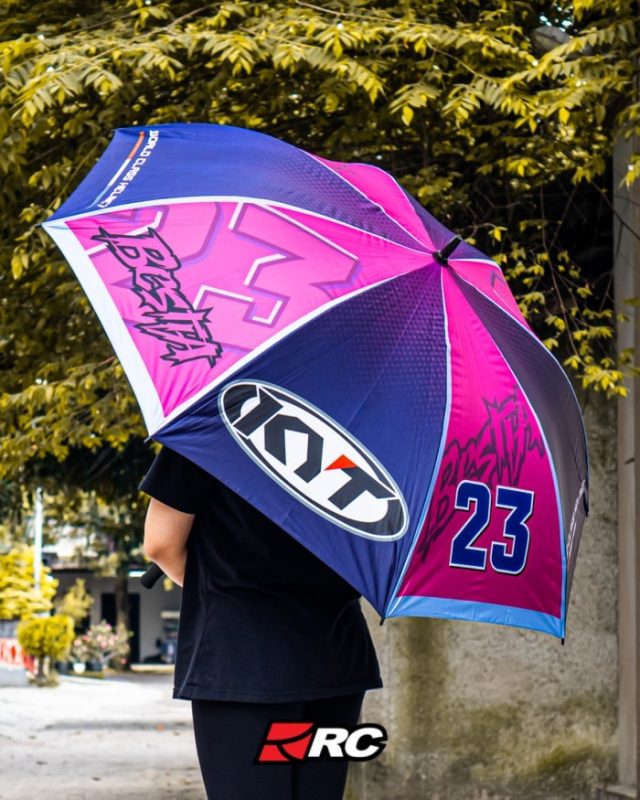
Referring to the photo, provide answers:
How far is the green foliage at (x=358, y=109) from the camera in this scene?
21.3 ft

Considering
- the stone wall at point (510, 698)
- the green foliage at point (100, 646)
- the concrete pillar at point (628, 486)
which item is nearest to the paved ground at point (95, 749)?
the stone wall at point (510, 698)

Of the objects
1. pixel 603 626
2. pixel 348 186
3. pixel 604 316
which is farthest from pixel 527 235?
pixel 348 186

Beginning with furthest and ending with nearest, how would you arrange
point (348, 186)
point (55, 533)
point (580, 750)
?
point (55, 533), point (580, 750), point (348, 186)

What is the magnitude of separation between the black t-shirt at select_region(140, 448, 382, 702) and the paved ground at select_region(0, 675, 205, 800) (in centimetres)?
714

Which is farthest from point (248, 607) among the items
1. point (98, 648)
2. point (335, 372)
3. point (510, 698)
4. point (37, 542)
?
point (37, 542)

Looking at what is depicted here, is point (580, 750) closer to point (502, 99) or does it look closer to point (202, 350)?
point (502, 99)

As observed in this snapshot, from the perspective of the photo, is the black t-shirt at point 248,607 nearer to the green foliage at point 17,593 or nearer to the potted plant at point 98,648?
the green foliage at point 17,593

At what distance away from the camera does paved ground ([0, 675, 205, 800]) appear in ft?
31.8

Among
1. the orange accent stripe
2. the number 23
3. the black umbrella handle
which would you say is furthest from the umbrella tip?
the black umbrella handle

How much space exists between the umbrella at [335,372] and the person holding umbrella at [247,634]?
0.13 meters

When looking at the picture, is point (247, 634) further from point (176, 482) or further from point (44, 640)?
point (44, 640)

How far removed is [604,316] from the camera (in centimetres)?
743

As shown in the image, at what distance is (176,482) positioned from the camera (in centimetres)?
252

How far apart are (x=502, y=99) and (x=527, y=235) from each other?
1631 millimetres
